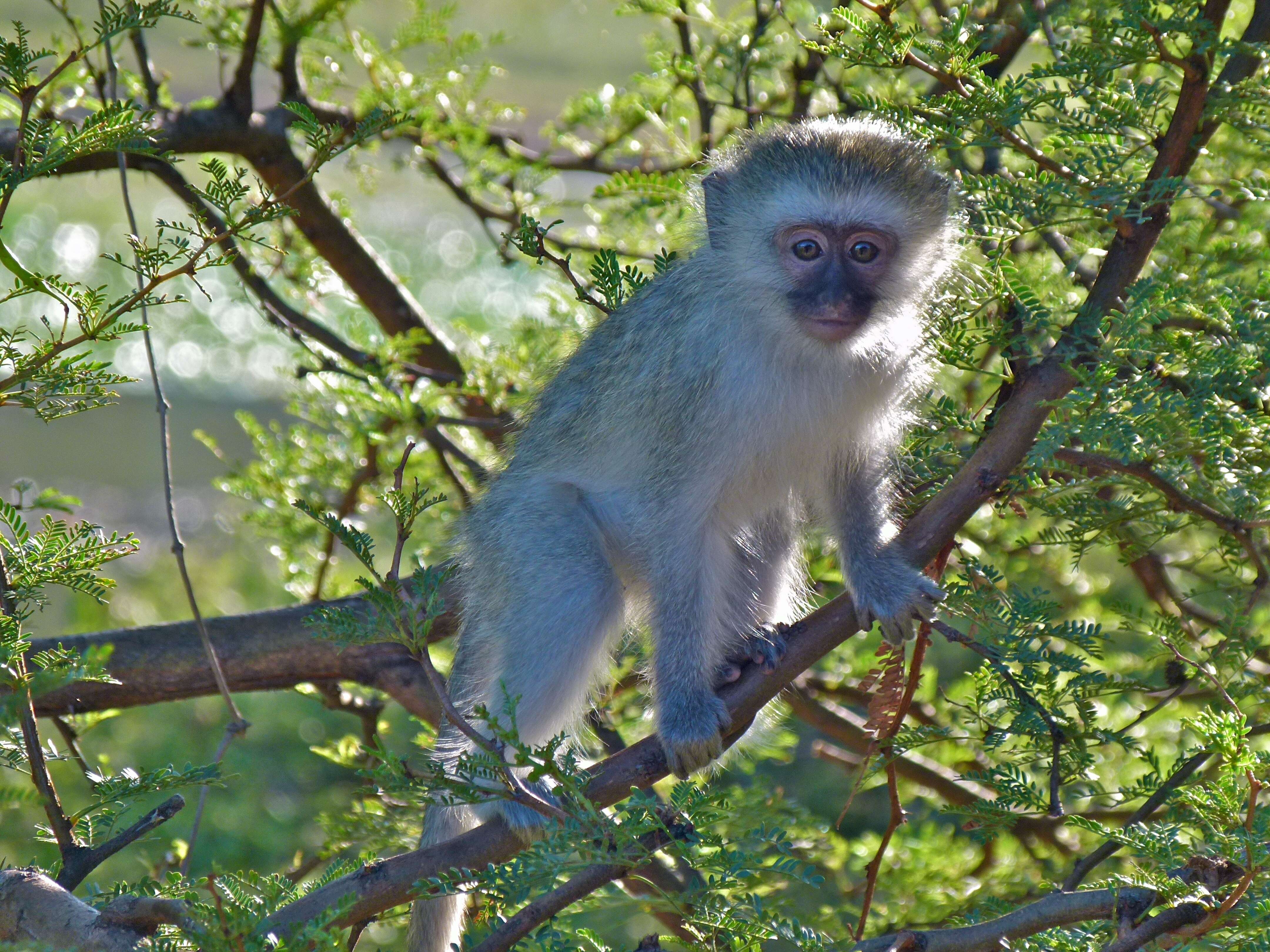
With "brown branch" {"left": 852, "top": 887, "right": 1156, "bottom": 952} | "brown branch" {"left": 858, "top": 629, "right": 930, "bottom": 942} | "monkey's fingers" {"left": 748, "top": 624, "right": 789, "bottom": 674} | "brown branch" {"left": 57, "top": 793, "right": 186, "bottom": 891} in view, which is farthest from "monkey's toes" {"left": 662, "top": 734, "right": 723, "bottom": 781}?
"brown branch" {"left": 57, "top": 793, "right": 186, "bottom": 891}

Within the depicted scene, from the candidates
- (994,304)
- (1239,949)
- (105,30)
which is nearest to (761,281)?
(994,304)

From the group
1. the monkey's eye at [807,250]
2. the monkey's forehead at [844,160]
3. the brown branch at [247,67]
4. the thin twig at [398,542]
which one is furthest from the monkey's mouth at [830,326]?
the brown branch at [247,67]

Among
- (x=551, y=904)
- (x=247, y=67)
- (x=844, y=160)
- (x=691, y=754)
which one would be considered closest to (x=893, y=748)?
(x=691, y=754)

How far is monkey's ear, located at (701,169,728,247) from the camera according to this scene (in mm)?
2576

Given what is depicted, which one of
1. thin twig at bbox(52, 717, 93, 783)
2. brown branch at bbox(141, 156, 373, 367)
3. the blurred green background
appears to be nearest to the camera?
thin twig at bbox(52, 717, 93, 783)

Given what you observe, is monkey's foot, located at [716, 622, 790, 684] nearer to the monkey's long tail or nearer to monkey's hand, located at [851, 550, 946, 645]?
monkey's hand, located at [851, 550, 946, 645]

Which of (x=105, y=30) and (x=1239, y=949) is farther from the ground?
(x=105, y=30)

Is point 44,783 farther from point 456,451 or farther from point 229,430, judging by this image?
point 229,430

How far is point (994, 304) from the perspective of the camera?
244 centimetres

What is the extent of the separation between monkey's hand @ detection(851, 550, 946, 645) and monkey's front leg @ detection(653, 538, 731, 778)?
1.08 feet

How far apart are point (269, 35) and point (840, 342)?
2.17 meters

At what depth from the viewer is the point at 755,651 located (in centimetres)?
263

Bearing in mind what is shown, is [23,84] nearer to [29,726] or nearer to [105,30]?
[105,30]

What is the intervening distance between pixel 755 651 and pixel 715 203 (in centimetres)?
101
